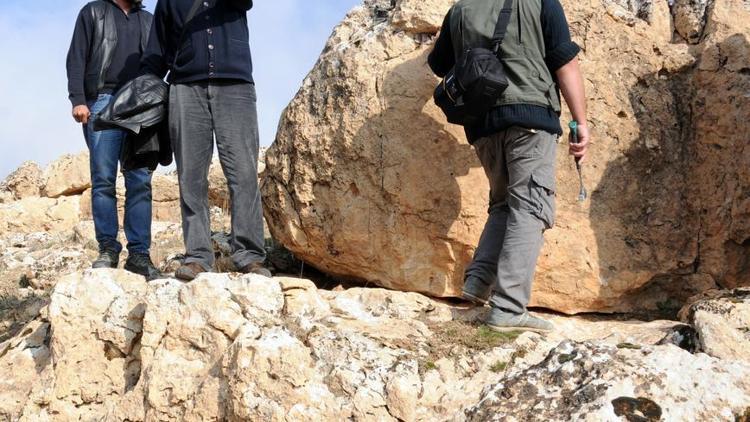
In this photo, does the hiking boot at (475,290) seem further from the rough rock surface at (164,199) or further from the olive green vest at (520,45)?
the rough rock surface at (164,199)

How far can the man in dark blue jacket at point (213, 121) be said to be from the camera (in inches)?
189

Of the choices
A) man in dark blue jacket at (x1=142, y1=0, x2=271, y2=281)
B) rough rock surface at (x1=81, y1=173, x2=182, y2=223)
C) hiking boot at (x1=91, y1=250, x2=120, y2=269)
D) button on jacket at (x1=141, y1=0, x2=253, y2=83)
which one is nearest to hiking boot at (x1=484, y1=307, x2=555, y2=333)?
man in dark blue jacket at (x1=142, y1=0, x2=271, y2=281)

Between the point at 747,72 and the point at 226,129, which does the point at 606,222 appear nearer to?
the point at 747,72

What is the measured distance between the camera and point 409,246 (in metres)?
5.04

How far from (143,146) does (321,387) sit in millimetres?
2303

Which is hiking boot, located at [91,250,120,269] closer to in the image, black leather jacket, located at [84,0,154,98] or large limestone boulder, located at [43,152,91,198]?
black leather jacket, located at [84,0,154,98]

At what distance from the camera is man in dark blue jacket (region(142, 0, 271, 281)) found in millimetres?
4789

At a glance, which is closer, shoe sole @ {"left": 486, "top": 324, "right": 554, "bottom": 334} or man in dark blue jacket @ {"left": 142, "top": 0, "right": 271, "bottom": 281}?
shoe sole @ {"left": 486, "top": 324, "right": 554, "bottom": 334}

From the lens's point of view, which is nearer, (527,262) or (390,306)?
(527,262)

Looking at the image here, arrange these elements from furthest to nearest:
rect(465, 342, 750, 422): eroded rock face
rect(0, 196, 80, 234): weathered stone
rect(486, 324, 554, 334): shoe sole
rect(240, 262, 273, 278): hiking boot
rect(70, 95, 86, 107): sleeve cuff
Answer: rect(0, 196, 80, 234): weathered stone
rect(70, 95, 86, 107): sleeve cuff
rect(240, 262, 273, 278): hiking boot
rect(486, 324, 554, 334): shoe sole
rect(465, 342, 750, 422): eroded rock face

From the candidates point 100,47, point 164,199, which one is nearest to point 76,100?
point 100,47

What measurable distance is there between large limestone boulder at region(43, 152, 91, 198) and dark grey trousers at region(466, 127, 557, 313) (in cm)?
996

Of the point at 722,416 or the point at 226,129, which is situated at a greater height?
the point at 226,129

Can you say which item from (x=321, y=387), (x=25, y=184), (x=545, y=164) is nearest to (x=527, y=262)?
(x=545, y=164)
